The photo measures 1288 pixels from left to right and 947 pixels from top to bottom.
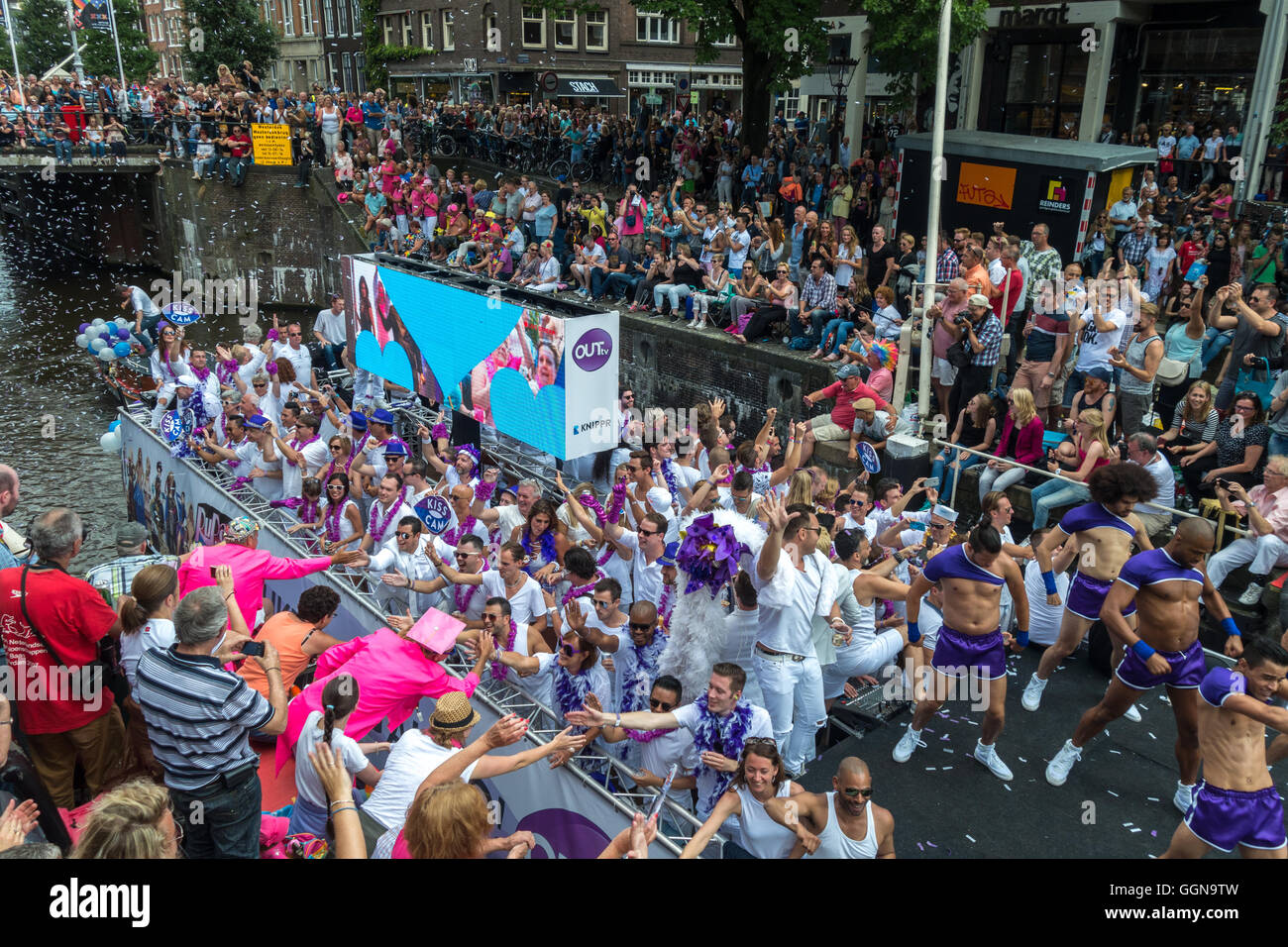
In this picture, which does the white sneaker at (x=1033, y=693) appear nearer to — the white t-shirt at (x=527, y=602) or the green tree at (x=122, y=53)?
the white t-shirt at (x=527, y=602)

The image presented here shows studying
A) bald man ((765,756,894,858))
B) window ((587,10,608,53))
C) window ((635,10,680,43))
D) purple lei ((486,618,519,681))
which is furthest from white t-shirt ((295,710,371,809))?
window ((635,10,680,43))

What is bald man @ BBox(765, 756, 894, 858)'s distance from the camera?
4176 mm

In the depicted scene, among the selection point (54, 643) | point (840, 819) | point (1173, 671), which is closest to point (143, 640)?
point (54, 643)

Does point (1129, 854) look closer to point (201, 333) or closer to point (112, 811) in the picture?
point (112, 811)

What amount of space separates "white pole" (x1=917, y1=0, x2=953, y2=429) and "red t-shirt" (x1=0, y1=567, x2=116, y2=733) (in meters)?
8.04

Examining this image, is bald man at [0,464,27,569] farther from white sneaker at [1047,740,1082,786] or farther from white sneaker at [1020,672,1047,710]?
white sneaker at [1020,672,1047,710]

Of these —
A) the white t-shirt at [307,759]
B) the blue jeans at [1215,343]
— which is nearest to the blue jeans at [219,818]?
the white t-shirt at [307,759]

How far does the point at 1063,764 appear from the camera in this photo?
5.54m

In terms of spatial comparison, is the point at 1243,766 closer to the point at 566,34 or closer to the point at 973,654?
the point at 973,654

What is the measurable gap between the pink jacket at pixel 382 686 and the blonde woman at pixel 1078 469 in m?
5.60

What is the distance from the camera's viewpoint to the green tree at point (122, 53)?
5059cm

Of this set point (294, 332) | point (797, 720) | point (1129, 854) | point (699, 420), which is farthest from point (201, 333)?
point (1129, 854)

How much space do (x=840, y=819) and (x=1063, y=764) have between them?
202 centimetres

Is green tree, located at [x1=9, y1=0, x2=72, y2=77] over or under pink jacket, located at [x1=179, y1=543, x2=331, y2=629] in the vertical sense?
over
